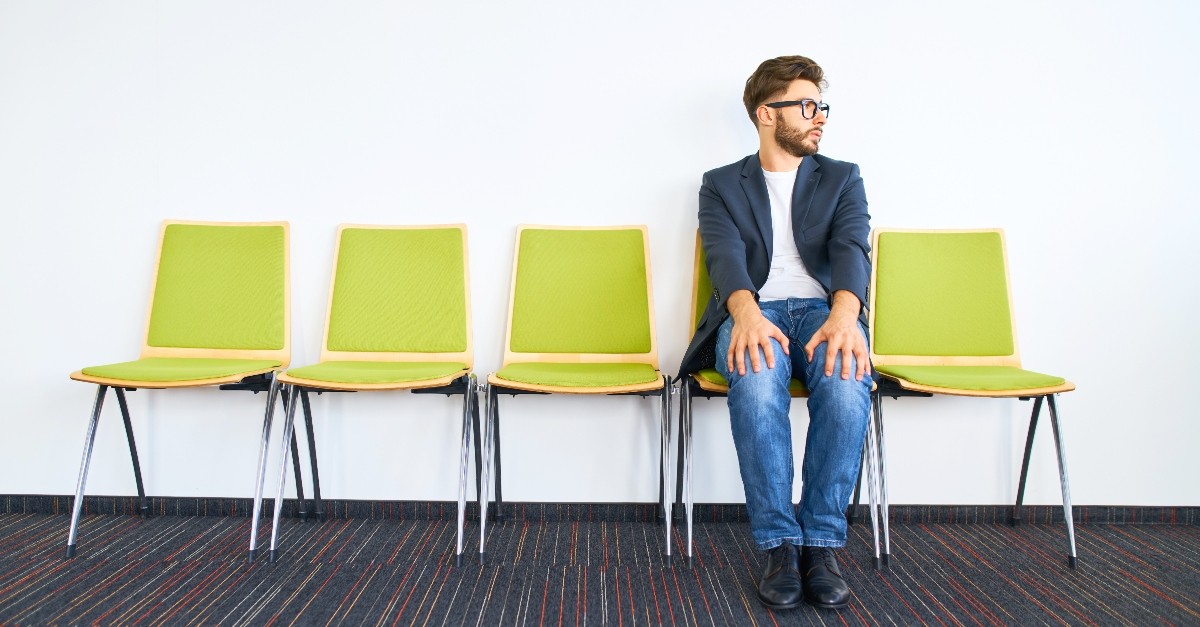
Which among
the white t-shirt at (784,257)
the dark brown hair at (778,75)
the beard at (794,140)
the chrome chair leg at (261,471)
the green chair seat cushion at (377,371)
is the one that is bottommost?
the chrome chair leg at (261,471)

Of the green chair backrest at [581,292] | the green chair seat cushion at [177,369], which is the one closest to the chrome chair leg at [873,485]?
the green chair backrest at [581,292]

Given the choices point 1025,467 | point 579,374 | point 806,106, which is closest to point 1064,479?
point 1025,467

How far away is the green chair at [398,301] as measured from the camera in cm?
219

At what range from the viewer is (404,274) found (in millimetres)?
2248

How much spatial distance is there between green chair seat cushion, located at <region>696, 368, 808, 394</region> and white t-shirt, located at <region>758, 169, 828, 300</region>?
25 cm

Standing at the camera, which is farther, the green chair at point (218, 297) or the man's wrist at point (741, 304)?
the green chair at point (218, 297)

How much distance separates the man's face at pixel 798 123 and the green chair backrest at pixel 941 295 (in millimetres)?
416

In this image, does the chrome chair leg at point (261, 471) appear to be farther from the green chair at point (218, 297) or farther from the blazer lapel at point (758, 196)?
the blazer lapel at point (758, 196)

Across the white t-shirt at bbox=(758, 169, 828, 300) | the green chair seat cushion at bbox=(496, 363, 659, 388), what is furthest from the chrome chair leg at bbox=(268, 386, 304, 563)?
the white t-shirt at bbox=(758, 169, 828, 300)

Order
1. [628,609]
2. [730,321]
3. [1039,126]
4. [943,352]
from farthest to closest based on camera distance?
[1039,126]
[943,352]
[730,321]
[628,609]

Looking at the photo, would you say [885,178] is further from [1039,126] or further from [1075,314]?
[1075,314]

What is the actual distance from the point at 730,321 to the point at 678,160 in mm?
677

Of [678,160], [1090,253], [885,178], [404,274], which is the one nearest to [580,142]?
[678,160]

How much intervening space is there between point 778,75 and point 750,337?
2.68 feet
